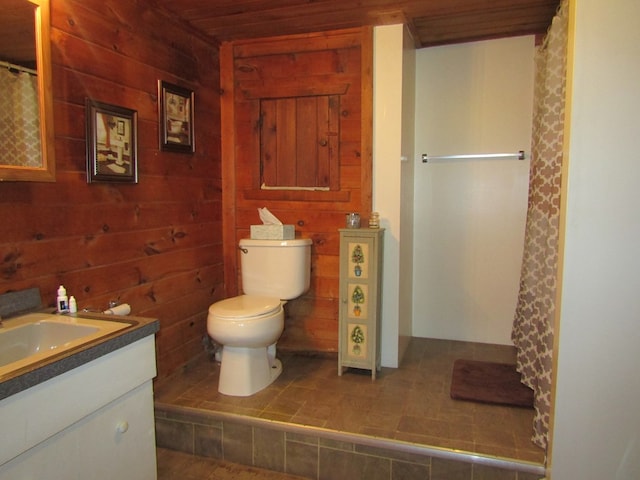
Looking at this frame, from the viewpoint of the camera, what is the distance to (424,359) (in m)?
2.96

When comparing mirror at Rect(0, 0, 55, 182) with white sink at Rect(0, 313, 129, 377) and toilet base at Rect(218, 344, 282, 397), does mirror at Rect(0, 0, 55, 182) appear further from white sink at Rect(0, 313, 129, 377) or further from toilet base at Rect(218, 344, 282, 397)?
toilet base at Rect(218, 344, 282, 397)

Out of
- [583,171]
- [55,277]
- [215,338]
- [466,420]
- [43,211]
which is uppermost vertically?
[583,171]

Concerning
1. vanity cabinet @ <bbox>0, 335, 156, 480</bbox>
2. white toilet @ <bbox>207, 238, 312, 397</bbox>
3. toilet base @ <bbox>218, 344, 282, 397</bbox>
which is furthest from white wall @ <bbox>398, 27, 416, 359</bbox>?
vanity cabinet @ <bbox>0, 335, 156, 480</bbox>

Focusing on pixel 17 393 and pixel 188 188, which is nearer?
pixel 17 393

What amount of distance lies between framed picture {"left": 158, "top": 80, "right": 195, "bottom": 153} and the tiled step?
4.52 ft

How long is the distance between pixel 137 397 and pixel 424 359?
192 centimetres

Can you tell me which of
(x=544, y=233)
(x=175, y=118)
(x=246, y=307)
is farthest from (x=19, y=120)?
(x=544, y=233)

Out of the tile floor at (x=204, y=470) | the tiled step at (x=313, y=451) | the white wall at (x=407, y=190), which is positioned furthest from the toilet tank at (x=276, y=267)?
the tile floor at (x=204, y=470)

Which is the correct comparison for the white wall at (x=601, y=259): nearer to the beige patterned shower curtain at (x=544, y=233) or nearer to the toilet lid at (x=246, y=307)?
the beige patterned shower curtain at (x=544, y=233)

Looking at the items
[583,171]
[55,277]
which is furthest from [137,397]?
[583,171]

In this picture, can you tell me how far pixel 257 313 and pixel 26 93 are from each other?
137 cm

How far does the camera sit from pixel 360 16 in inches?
101

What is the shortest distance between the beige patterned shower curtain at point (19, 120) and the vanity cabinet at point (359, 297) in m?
1.56

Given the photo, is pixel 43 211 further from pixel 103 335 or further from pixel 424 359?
pixel 424 359
